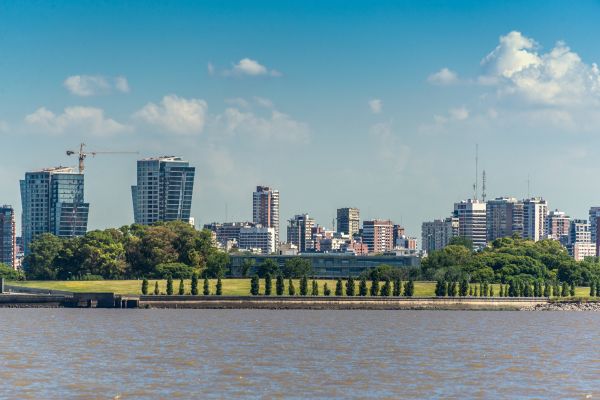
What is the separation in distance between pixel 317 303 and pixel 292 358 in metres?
90.4

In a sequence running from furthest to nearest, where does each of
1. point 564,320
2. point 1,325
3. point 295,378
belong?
point 564,320
point 1,325
point 295,378

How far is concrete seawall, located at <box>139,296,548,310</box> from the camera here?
174125mm

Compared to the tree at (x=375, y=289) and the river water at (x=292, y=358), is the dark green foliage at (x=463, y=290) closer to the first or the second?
the tree at (x=375, y=289)

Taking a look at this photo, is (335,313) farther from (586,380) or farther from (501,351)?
(586,380)

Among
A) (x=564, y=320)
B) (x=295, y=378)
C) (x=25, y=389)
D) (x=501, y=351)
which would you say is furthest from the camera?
(x=564, y=320)

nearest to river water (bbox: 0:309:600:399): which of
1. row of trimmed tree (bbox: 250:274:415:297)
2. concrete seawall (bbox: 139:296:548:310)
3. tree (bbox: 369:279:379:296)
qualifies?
concrete seawall (bbox: 139:296:548:310)

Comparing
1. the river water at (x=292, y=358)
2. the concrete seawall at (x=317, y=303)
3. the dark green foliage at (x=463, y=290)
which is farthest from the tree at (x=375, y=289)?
the river water at (x=292, y=358)

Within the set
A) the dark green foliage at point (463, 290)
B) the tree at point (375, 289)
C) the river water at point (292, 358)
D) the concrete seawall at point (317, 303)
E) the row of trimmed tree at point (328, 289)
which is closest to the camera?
the river water at point (292, 358)

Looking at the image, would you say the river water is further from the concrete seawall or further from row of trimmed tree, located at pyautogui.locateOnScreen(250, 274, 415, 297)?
row of trimmed tree, located at pyautogui.locateOnScreen(250, 274, 415, 297)

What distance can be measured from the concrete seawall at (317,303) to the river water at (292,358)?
32030 mm

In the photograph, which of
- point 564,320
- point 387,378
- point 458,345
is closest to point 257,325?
point 458,345

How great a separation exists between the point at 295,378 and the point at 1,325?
2280 inches

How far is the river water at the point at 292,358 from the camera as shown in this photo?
6912cm

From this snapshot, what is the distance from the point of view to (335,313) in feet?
531
